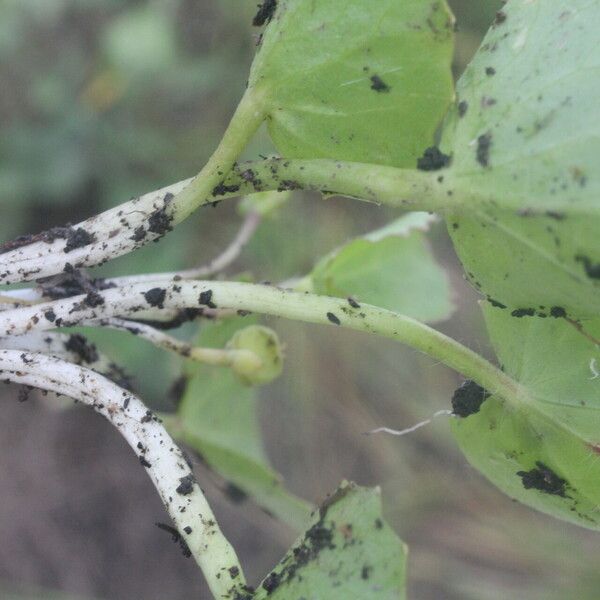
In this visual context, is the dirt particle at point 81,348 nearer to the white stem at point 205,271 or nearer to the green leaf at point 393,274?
the white stem at point 205,271

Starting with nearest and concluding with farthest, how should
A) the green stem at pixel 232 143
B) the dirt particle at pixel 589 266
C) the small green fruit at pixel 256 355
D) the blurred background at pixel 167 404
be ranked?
the dirt particle at pixel 589 266, the green stem at pixel 232 143, the small green fruit at pixel 256 355, the blurred background at pixel 167 404

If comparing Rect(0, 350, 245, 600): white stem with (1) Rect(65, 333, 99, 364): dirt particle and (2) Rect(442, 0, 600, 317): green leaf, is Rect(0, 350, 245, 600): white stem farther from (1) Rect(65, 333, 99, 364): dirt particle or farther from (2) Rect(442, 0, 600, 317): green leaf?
(2) Rect(442, 0, 600, 317): green leaf

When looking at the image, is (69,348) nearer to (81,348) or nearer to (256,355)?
(81,348)

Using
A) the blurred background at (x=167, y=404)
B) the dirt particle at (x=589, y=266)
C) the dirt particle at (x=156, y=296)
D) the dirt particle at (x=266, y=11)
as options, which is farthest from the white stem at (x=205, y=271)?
the blurred background at (x=167, y=404)

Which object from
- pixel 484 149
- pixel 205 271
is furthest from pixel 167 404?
pixel 484 149

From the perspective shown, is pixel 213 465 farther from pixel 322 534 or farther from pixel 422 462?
pixel 422 462
